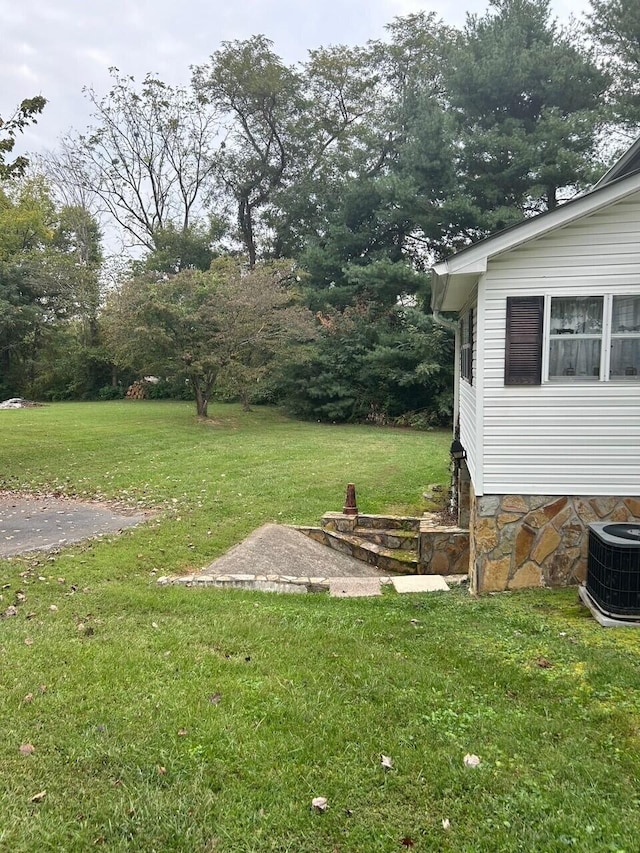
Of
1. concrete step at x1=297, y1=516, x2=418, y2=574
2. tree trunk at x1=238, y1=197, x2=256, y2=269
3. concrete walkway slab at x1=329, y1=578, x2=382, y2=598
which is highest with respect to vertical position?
tree trunk at x1=238, y1=197, x2=256, y2=269

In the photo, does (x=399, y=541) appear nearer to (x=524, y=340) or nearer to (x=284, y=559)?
(x=284, y=559)

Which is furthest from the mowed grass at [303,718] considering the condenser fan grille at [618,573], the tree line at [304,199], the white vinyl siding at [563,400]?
the tree line at [304,199]

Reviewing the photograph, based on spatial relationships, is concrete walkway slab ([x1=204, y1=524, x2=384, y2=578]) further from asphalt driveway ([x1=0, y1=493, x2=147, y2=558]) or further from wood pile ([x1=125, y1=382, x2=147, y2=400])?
wood pile ([x1=125, y1=382, x2=147, y2=400])

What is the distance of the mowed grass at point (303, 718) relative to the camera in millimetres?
2289

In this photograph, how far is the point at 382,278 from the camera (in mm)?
22391

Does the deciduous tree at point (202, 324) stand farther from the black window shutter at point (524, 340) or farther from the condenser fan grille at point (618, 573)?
the condenser fan grille at point (618, 573)

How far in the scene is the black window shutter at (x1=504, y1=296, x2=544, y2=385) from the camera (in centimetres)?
550

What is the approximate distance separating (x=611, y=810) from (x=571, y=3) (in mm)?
26435

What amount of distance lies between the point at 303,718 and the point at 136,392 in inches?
1183

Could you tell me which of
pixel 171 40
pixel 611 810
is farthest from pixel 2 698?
pixel 171 40

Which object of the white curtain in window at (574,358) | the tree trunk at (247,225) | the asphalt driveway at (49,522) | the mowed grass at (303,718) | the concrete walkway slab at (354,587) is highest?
the tree trunk at (247,225)

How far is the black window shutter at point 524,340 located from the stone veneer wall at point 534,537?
120 cm

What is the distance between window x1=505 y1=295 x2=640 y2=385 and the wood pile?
91.7 feet

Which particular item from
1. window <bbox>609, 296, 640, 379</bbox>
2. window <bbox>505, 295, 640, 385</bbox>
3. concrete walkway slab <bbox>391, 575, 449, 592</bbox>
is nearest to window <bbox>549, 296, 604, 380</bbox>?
window <bbox>505, 295, 640, 385</bbox>
